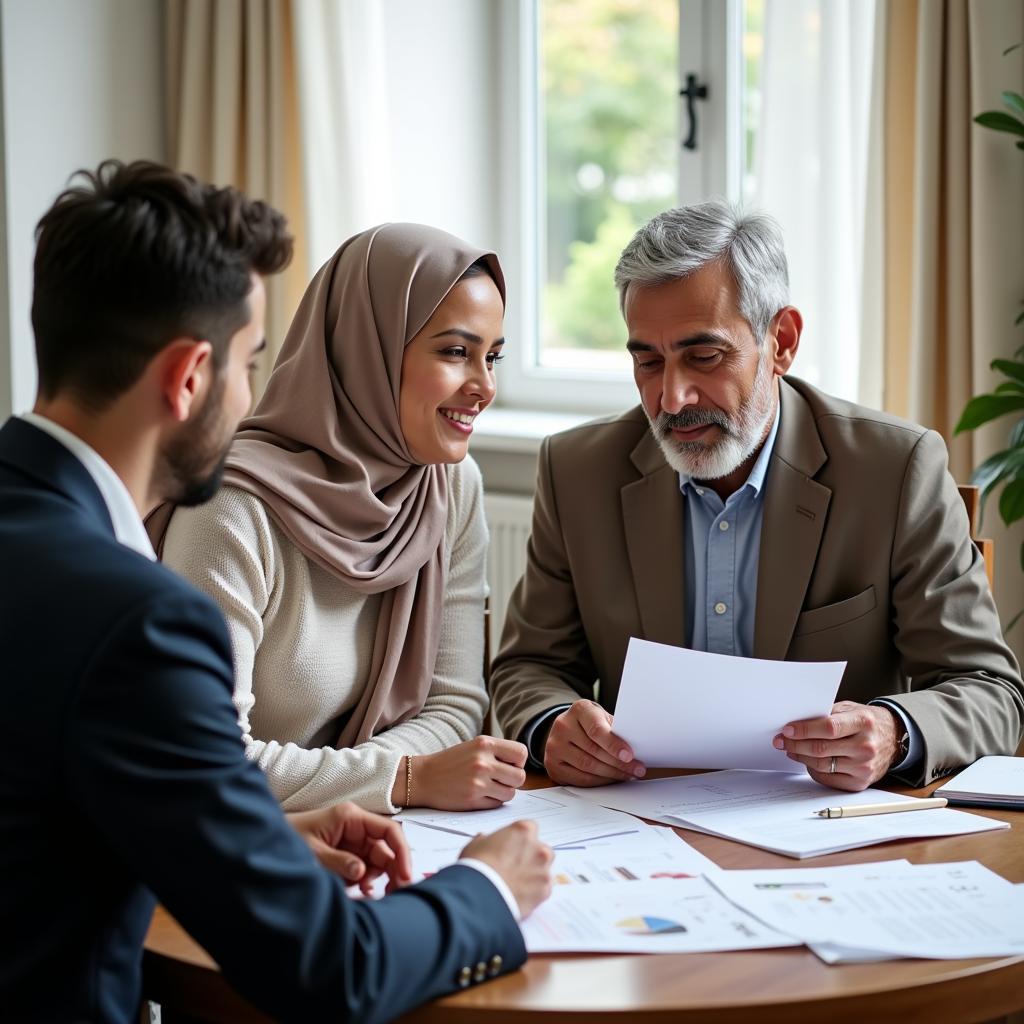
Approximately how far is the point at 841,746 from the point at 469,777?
1.63 feet

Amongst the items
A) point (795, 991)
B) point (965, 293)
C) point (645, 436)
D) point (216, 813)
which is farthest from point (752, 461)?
point (216, 813)

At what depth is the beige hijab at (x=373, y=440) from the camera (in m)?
2.08

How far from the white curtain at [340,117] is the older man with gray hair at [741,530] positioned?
1.87 metres

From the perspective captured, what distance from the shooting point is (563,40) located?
13.6ft

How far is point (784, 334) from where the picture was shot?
2.29 m

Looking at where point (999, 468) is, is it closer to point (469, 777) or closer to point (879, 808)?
point (879, 808)

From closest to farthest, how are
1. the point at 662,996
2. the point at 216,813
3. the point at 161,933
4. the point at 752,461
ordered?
the point at 216,813 → the point at 662,996 → the point at 161,933 → the point at 752,461

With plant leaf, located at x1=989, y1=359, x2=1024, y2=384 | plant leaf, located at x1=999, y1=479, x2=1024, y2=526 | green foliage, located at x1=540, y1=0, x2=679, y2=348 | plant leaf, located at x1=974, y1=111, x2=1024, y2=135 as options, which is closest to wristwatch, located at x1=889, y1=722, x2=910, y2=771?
plant leaf, located at x1=999, y1=479, x2=1024, y2=526

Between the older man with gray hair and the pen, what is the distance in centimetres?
24

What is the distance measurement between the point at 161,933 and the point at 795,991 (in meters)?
0.65

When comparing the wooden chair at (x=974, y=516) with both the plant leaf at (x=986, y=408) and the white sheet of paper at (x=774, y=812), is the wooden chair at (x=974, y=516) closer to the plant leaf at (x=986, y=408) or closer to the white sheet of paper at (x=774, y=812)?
the plant leaf at (x=986, y=408)

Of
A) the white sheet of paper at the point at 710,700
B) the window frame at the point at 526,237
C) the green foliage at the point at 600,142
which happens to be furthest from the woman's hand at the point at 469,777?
the green foliage at the point at 600,142

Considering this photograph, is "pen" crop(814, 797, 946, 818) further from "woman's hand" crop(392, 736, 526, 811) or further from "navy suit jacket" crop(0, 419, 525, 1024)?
"navy suit jacket" crop(0, 419, 525, 1024)

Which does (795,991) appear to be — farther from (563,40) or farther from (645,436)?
(563,40)
